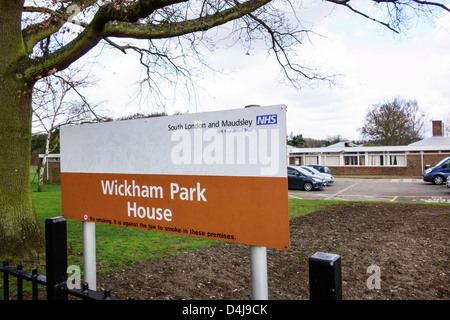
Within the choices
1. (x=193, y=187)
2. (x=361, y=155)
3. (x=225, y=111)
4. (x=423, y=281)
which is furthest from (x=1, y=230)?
(x=361, y=155)

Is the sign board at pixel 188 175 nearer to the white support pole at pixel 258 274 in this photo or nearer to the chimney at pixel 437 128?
the white support pole at pixel 258 274

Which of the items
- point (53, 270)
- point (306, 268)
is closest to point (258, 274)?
point (53, 270)

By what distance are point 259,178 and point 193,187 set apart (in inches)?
20.9

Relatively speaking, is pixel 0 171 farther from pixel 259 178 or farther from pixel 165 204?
pixel 259 178

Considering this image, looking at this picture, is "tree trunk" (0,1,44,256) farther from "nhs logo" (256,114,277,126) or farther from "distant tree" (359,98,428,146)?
"distant tree" (359,98,428,146)

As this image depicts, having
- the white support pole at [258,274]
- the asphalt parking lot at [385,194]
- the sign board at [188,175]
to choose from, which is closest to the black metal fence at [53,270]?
the sign board at [188,175]

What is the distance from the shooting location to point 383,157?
129ft

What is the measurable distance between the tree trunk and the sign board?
7.91 feet

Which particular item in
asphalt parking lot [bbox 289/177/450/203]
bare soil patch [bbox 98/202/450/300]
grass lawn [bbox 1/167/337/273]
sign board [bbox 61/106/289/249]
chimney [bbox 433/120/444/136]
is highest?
chimney [bbox 433/120/444/136]

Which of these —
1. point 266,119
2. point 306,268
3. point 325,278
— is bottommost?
point 306,268

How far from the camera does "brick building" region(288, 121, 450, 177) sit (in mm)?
33906

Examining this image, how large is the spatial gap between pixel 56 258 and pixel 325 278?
5.84 feet

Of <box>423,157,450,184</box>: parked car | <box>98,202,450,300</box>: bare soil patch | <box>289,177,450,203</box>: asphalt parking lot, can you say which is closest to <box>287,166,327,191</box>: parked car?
<box>289,177,450,203</box>: asphalt parking lot

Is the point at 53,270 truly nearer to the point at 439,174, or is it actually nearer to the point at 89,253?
the point at 89,253
